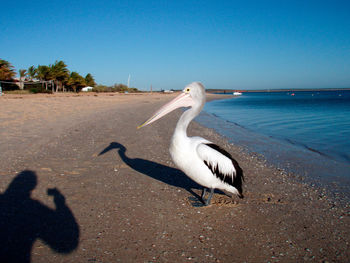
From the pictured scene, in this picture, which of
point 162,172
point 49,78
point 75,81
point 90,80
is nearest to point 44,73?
point 49,78

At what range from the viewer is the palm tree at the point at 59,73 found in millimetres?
45062

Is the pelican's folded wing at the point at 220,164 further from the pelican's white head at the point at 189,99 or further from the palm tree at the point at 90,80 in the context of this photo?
the palm tree at the point at 90,80

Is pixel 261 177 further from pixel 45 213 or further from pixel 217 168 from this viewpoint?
pixel 45 213

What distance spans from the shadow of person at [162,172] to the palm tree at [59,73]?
45407 mm

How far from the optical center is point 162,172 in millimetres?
4863

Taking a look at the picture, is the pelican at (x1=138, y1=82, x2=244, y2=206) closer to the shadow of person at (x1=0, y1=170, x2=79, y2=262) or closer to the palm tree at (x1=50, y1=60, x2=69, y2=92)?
the shadow of person at (x1=0, y1=170, x2=79, y2=262)

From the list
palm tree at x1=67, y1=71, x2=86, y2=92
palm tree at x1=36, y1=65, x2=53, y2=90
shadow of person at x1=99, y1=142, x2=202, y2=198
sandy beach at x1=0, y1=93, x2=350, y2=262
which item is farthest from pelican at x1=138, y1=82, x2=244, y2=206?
palm tree at x1=67, y1=71, x2=86, y2=92

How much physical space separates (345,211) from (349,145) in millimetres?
5895

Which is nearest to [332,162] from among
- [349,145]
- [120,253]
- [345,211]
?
[349,145]

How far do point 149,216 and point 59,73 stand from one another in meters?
48.8

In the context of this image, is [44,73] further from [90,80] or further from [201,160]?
[201,160]

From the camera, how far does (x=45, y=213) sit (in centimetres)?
307

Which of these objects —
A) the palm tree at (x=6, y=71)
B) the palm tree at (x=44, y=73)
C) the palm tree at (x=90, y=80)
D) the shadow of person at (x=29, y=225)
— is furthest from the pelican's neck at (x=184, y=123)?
the palm tree at (x=90, y=80)

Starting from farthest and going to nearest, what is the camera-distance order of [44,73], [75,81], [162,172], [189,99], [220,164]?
[75,81], [44,73], [162,172], [189,99], [220,164]
